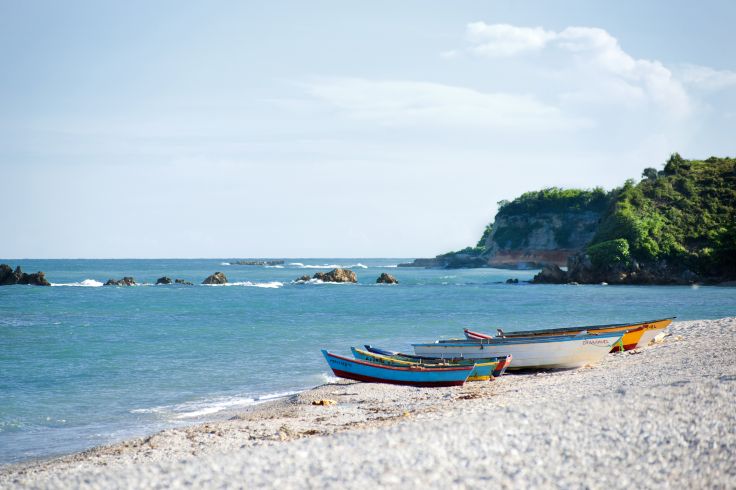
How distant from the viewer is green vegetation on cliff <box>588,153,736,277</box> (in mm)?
87875

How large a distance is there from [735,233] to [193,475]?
299 ft

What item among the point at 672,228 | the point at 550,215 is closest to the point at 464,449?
the point at 672,228

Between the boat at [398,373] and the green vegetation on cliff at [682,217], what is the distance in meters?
74.5

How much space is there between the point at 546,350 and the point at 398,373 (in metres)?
5.79

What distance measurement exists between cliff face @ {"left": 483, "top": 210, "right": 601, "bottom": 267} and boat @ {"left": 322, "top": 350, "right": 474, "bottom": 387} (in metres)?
131

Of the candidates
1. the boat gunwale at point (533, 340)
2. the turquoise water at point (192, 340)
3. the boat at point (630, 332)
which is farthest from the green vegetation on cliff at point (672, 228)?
the boat gunwale at point (533, 340)

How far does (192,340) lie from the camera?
125 ft

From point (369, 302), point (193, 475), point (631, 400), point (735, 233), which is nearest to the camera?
point (193, 475)

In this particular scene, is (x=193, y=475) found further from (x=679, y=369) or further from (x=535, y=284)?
(x=535, y=284)

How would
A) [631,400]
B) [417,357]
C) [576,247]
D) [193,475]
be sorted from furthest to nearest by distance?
[576,247]
[417,357]
[631,400]
[193,475]

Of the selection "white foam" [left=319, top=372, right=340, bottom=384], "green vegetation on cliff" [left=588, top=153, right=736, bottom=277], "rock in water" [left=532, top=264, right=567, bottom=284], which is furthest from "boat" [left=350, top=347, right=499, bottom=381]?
"rock in water" [left=532, top=264, right=567, bottom=284]

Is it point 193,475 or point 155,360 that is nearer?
point 193,475

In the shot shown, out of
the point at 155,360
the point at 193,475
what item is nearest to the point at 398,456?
the point at 193,475

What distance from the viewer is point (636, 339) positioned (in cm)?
2828
